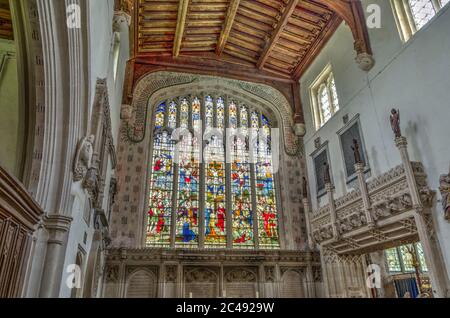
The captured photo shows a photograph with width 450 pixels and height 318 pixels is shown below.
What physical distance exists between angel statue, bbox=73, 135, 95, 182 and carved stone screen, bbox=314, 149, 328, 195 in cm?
773

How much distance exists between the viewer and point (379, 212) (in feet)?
24.0

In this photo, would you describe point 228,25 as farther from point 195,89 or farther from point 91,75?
point 91,75

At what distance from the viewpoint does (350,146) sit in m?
9.20

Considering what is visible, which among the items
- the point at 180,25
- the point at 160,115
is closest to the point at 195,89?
the point at 160,115

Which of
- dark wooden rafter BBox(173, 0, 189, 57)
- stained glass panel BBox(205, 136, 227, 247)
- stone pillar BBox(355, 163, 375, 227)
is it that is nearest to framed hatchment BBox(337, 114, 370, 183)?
stone pillar BBox(355, 163, 375, 227)

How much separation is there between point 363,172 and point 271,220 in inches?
155

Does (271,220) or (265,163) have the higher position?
(265,163)

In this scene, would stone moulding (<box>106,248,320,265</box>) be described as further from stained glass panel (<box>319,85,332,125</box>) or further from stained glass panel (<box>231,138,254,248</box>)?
stained glass panel (<box>319,85,332,125</box>)

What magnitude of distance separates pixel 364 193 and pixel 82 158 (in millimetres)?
6324

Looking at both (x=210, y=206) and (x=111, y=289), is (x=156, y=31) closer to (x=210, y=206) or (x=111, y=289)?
(x=210, y=206)

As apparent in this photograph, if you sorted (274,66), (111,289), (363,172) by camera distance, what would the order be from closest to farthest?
(363,172), (111,289), (274,66)

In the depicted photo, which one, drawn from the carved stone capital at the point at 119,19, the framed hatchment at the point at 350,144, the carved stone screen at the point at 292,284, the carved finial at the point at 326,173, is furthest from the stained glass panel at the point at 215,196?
the carved stone capital at the point at 119,19

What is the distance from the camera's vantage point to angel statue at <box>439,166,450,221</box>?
19.1 ft

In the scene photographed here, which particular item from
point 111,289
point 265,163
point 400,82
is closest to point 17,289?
point 111,289
